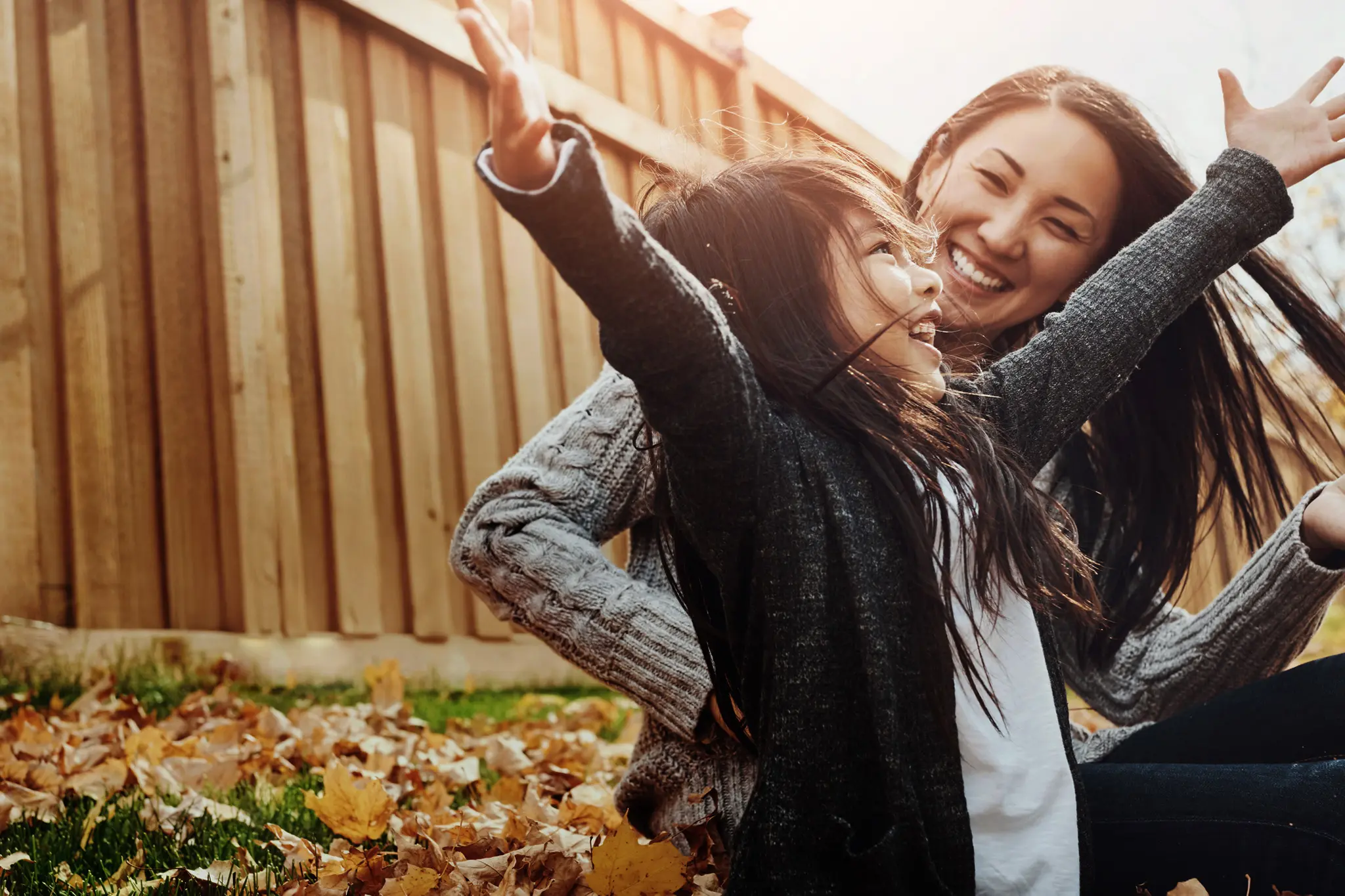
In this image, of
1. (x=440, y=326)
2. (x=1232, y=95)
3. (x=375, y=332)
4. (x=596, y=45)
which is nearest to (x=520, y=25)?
(x=1232, y=95)

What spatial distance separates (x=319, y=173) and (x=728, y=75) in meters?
2.11

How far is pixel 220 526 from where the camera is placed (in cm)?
301

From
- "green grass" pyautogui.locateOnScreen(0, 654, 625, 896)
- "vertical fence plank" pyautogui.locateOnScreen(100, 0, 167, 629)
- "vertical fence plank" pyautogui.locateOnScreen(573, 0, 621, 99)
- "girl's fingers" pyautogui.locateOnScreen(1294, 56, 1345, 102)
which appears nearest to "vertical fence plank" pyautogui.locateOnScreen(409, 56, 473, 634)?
"green grass" pyautogui.locateOnScreen(0, 654, 625, 896)

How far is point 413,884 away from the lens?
1.36 meters

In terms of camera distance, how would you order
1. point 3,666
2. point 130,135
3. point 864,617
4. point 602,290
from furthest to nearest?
point 130,135
point 3,666
point 864,617
point 602,290

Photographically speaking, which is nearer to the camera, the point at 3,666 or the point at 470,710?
the point at 3,666

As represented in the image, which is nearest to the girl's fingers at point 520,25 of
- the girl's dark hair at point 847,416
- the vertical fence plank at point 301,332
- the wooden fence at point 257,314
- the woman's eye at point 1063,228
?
the girl's dark hair at point 847,416

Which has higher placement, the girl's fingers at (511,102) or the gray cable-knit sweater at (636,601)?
the girl's fingers at (511,102)

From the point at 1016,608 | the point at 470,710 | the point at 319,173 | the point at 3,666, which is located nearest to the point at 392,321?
the point at 319,173

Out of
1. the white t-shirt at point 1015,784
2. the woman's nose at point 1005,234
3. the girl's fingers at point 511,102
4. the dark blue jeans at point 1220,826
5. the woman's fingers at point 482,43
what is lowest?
the dark blue jeans at point 1220,826

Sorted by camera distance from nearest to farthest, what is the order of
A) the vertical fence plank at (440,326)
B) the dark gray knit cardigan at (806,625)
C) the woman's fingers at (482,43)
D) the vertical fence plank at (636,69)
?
1. the woman's fingers at (482,43)
2. the dark gray knit cardigan at (806,625)
3. the vertical fence plank at (440,326)
4. the vertical fence plank at (636,69)

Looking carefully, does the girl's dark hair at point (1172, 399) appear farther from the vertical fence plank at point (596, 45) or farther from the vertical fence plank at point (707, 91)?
the vertical fence plank at point (707, 91)

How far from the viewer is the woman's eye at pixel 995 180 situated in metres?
2.05

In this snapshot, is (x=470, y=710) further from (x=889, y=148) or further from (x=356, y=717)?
(x=889, y=148)
